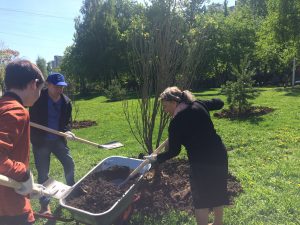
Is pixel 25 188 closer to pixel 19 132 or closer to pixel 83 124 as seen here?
pixel 19 132

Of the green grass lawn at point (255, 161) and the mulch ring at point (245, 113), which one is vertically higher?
the mulch ring at point (245, 113)

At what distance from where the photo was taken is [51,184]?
380cm

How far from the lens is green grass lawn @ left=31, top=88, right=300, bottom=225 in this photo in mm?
4367

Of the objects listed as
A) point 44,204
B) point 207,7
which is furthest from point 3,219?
point 207,7

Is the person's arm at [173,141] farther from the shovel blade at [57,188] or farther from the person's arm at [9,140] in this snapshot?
the person's arm at [9,140]

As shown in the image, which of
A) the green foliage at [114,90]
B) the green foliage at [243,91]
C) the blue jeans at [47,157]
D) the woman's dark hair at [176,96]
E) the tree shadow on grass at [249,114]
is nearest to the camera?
the woman's dark hair at [176,96]

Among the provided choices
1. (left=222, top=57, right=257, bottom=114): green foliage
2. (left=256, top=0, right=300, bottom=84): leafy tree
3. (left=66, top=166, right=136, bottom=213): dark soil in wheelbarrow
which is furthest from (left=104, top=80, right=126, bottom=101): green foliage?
(left=66, top=166, right=136, bottom=213): dark soil in wheelbarrow

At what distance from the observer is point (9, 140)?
223 cm

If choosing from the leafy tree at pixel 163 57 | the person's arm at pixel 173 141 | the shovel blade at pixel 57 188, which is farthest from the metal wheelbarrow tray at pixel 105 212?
the leafy tree at pixel 163 57

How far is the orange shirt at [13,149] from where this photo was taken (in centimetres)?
221

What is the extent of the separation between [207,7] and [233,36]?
14750mm

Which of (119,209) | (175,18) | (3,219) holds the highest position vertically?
(175,18)

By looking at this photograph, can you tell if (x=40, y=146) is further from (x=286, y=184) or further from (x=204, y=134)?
(x=286, y=184)

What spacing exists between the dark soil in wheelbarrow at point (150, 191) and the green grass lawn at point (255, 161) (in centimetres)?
18
